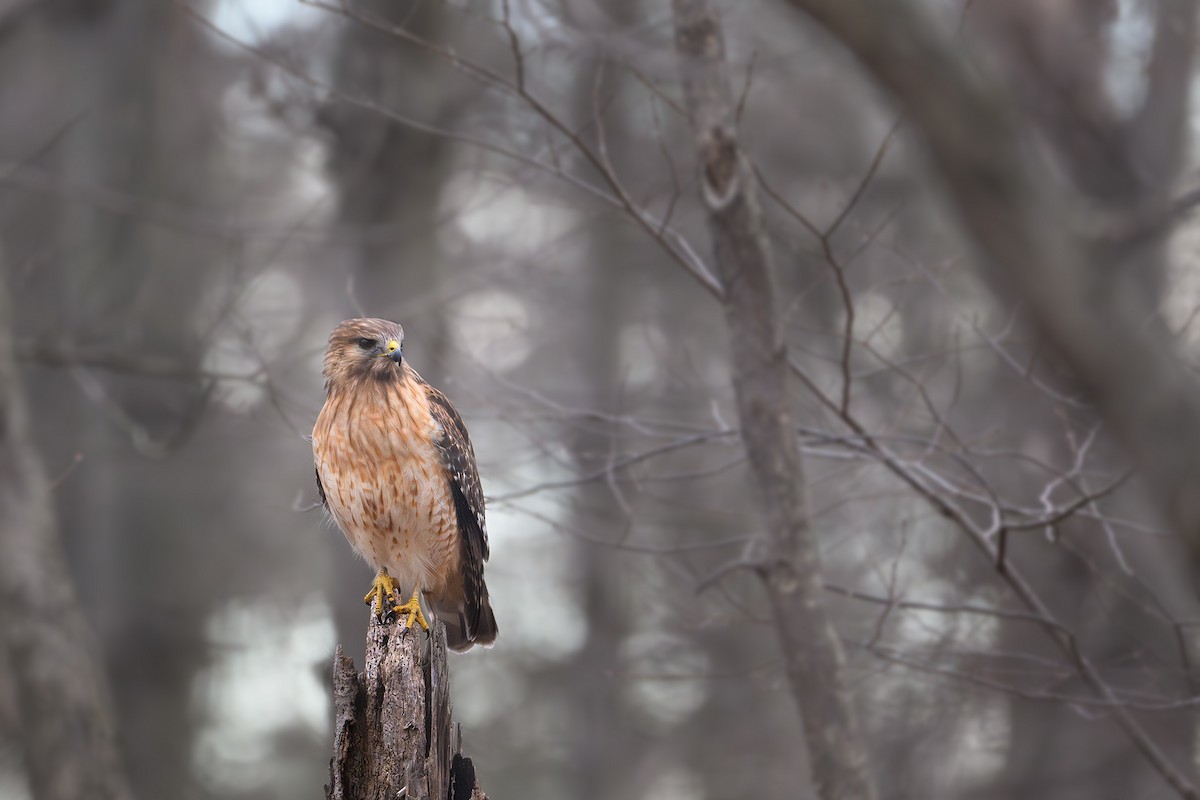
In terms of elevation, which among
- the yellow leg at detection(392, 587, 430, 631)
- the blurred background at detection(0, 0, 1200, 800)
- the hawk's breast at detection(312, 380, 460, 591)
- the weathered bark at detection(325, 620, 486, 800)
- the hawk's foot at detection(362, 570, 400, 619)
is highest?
the blurred background at detection(0, 0, 1200, 800)

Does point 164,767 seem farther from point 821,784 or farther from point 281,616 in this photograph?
point 821,784

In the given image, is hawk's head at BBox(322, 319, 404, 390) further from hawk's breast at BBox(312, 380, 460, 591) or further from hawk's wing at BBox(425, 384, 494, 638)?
hawk's wing at BBox(425, 384, 494, 638)

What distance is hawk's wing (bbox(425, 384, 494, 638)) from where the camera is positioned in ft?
14.2

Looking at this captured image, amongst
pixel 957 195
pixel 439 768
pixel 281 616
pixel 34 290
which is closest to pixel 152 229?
pixel 34 290

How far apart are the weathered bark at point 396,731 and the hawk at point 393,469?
0.40 metres

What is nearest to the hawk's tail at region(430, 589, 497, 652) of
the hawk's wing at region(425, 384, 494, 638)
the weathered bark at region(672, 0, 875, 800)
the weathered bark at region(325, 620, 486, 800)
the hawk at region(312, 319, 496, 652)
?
the hawk's wing at region(425, 384, 494, 638)

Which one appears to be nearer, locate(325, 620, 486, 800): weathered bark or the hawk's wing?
locate(325, 620, 486, 800): weathered bark

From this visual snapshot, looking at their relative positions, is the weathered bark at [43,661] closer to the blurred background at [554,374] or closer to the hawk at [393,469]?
the blurred background at [554,374]

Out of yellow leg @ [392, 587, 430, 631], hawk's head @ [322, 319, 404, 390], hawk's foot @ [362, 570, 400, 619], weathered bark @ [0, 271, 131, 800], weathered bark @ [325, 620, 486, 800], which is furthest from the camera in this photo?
weathered bark @ [0, 271, 131, 800]

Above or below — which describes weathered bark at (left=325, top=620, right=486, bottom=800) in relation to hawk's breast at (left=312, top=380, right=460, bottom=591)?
below

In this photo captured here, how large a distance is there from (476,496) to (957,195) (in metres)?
2.58

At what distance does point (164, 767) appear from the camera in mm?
10594

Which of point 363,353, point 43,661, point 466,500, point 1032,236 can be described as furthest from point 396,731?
point 43,661

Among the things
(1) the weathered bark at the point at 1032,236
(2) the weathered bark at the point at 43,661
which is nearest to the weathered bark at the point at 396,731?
Result: (1) the weathered bark at the point at 1032,236
